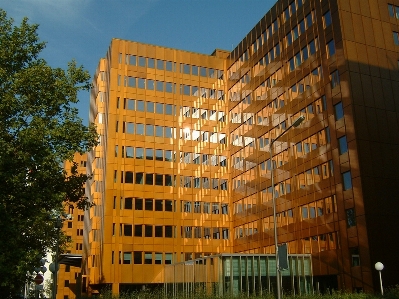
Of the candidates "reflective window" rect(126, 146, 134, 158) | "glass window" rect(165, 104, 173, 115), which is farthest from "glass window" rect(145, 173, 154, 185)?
"glass window" rect(165, 104, 173, 115)

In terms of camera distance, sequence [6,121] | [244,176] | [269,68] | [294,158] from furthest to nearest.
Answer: [244,176] < [269,68] < [294,158] < [6,121]

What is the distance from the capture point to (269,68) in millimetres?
57188

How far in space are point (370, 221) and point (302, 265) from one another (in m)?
7.99

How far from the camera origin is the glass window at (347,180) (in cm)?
4106

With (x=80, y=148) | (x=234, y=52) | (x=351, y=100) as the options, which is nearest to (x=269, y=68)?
(x=234, y=52)

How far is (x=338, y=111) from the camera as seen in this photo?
43.5 m

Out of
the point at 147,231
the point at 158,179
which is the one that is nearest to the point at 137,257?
the point at 147,231

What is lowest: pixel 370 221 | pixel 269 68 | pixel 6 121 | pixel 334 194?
pixel 370 221

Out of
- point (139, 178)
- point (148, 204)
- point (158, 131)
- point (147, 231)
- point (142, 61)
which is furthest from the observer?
point (142, 61)

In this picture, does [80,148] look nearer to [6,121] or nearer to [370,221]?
[6,121]

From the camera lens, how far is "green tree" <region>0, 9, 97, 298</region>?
86.1 ft

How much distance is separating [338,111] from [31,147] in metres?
27.7

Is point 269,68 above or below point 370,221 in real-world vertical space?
above

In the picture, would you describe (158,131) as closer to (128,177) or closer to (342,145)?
(128,177)
